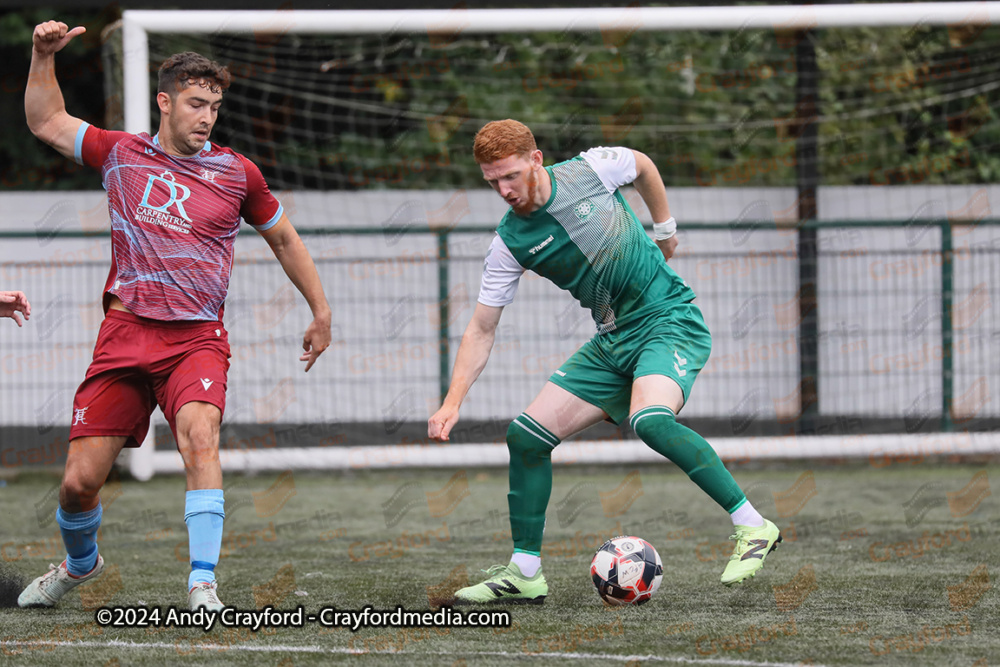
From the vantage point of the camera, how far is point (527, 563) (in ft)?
14.8

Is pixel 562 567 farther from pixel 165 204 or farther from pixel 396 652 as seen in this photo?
pixel 165 204

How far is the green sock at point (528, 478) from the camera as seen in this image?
15.0ft

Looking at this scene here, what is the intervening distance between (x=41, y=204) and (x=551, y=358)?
5.45 meters

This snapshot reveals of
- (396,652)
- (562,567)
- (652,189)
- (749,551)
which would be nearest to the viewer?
(396,652)

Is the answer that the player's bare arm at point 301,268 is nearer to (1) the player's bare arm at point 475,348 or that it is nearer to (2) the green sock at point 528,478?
(1) the player's bare arm at point 475,348

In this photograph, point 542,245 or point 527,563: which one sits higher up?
point 542,245

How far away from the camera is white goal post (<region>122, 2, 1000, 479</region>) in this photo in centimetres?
803

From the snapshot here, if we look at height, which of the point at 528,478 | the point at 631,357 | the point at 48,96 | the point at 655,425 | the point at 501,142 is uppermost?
the point at 48,96

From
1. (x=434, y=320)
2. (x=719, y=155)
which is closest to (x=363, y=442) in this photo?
(x=434, y=320)

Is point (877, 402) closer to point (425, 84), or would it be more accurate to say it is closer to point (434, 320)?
point (434, 320)

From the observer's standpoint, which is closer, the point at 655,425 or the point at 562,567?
the point at 655,425

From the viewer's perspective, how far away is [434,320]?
964 centimetres

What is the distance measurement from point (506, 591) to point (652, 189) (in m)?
1.73

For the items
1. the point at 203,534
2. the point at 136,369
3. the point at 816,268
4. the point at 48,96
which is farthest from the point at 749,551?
the point at 816,268
